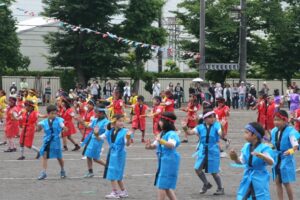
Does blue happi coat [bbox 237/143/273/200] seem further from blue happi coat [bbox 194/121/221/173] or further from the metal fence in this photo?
the metal fence

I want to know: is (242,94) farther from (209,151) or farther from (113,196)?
(113,196)

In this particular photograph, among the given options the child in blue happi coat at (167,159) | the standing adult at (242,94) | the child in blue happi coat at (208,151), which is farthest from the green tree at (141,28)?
the child in blue happi coat at (167,159)

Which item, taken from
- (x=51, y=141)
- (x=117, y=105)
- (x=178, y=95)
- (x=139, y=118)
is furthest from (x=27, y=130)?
(x=178, y=95)

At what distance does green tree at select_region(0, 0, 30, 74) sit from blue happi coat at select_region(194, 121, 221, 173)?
100 ft

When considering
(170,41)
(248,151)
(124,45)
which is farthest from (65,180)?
(170,41)

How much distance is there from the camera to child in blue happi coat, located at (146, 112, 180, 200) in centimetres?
1023

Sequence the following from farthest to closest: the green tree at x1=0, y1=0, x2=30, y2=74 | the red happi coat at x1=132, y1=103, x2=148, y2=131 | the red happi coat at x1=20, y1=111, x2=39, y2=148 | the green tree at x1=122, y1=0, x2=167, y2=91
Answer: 1. the green tree at x1=122, y1=0, x2=167, y2=91
2. the green tree at x1=0, y1=0, x2=30, y2=74
3. the red happi coat at x1=132, y1=103, x2=148, y2=131
4. the red happi coat at x1=20, y1=111, x2=39, y2=148

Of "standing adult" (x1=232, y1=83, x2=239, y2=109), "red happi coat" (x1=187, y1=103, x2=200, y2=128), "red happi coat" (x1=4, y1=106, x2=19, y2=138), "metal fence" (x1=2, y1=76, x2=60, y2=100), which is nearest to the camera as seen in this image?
"red happi coat" (x1=4, y1=106, x2=19, y2=138)

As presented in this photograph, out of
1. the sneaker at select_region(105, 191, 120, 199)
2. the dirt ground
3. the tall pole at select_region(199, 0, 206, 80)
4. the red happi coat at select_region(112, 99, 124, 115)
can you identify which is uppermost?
the tall pole at select_region(199, 0, 206, 80)

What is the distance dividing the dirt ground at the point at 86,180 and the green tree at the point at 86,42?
22564mm

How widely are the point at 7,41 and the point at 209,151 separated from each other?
31427mm

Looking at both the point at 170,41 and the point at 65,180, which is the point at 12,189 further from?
the point at 170,41

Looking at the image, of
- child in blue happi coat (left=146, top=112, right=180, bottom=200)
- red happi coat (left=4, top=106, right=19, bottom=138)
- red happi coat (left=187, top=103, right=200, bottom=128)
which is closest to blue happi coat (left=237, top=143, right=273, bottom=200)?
child in blue happi coat (left=146, top=112, right=180, bottom=200)

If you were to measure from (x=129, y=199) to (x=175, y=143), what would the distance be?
6.70 feet
